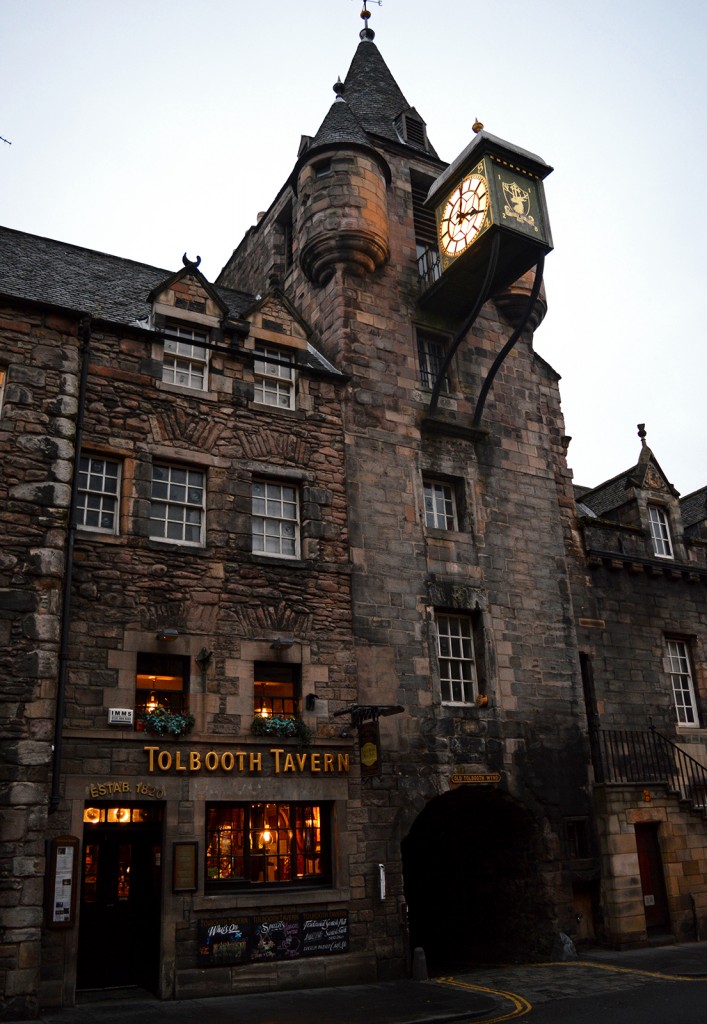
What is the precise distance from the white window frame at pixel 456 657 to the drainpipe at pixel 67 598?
6.97m

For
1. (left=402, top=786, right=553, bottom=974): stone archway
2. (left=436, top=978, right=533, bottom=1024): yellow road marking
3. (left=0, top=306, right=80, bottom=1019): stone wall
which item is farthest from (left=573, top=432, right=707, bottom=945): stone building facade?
(left=0, top=306, right=80, bottom=1019): stone wall

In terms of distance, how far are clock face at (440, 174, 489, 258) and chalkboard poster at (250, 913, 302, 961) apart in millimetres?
13153

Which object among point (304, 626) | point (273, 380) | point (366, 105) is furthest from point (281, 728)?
point (366, 105)

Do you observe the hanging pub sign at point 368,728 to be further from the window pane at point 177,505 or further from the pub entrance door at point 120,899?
the window pane at point 177,505

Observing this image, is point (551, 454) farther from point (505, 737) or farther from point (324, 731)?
point (324, 731)

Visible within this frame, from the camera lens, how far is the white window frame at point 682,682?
66.3 ft

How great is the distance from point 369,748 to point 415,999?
371 cm

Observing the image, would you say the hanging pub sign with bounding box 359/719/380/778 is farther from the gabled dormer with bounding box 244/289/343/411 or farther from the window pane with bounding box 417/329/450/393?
the window pane with bounding box 417/329/450/393

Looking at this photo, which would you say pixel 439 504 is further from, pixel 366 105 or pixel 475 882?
pixel 366 105

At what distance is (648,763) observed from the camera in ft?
61.8

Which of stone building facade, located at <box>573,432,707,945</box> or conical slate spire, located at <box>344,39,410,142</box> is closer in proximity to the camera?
stone building facade, located at <box>573,432,707,945</box>

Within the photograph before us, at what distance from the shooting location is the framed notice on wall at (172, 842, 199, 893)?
490 inches

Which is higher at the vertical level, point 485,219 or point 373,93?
point 373,93

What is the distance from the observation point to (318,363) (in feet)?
57.6
